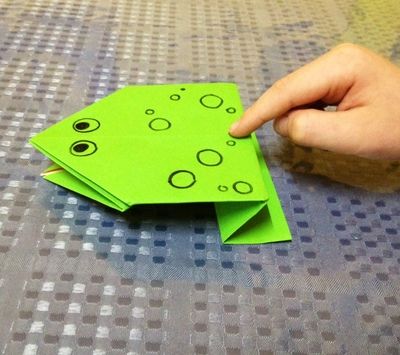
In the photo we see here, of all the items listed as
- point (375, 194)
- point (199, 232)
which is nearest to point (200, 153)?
point (199, 232)

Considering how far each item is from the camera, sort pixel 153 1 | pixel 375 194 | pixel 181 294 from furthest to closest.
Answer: pixel 153 1 < pixel 375 194 < pixel 181 294

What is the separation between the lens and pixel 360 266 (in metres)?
0.42

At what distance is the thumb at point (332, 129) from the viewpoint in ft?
1.42

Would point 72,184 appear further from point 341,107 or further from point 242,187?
point 341,107

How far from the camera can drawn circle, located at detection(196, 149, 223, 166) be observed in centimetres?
44

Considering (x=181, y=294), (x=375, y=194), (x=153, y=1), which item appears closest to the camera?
(x=181, y=294)

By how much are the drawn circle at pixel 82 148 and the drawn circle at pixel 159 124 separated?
6cm

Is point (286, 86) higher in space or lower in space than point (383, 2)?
higher

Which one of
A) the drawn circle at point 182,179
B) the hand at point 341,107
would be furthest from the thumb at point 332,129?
the drawn circle at point 182,179

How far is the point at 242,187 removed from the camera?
417mm

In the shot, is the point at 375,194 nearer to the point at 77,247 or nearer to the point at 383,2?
the point at 77,247

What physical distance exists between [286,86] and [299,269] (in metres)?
0.17

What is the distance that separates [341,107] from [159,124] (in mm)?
177

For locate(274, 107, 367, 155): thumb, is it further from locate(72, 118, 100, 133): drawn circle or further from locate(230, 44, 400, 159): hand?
locate(72, 118, 100, 133): drawn circle
